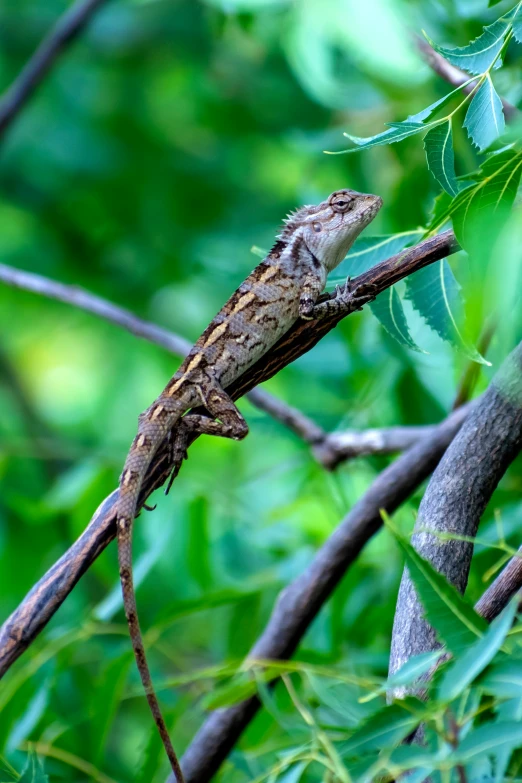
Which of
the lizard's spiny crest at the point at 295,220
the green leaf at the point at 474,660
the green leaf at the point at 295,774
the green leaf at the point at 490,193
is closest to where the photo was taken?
the green leaf at the point at 474,660

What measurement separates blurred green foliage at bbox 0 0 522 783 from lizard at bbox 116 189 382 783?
33 centimetres

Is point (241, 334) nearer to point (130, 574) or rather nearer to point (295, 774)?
point (130, 574)

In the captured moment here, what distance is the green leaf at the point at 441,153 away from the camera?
A: 194cm

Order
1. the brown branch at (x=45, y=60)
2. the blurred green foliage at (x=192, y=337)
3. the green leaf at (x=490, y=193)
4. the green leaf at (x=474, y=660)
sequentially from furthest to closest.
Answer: the brown branch at (x=45, y=60)
the blurred green foliage at (x=192, y=337)
the green leaf at (x=490, y=193)
the green leaf at (x=474, y=660)

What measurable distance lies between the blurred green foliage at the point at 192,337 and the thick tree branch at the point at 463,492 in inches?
6.1

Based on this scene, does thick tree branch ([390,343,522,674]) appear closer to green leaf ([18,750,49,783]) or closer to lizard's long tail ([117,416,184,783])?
lizard's long tail ([117,416,184,783])

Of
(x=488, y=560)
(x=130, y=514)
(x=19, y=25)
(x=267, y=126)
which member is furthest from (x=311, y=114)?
(x=130, y=514)

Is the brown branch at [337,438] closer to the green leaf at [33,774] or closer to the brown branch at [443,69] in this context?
the brown branch at [443,69]

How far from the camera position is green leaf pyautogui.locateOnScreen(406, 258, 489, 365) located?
7.74ft

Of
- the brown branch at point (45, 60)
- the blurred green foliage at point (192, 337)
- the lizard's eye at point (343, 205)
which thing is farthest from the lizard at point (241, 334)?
the brown branch at point (45, 60)

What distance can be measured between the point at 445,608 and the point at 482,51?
1.28 meters

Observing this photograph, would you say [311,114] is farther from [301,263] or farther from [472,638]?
[472,638]

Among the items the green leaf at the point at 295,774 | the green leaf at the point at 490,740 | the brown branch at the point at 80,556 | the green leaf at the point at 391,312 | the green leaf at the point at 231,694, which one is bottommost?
the green leaf at the point at 490,740

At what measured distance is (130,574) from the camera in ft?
8.11
